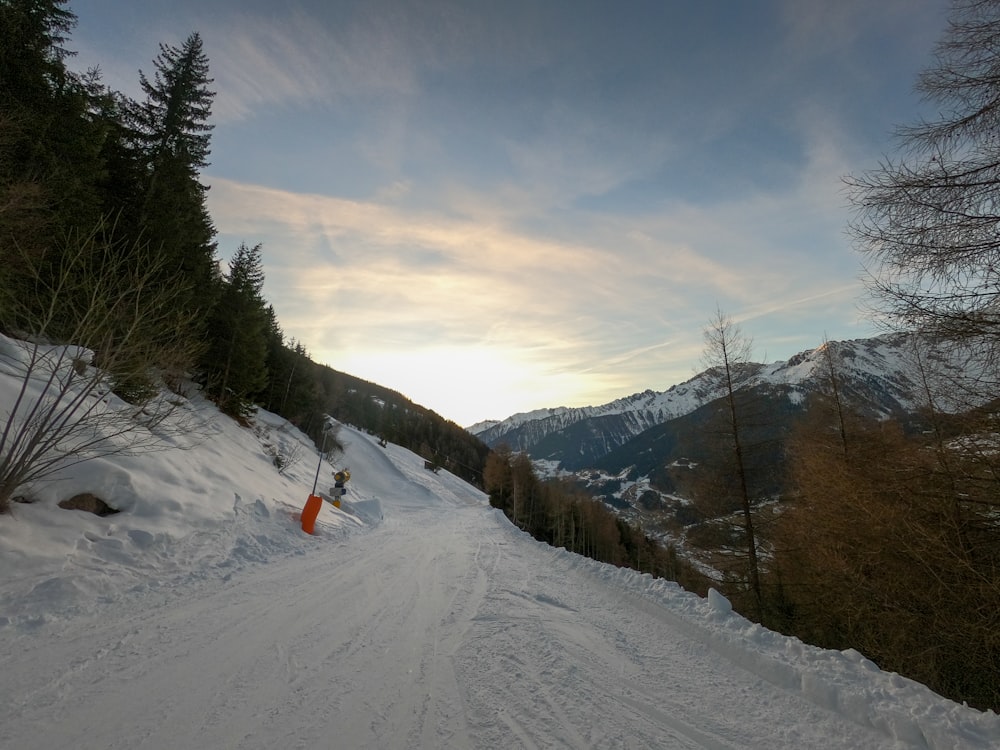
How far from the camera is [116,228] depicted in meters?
17.0

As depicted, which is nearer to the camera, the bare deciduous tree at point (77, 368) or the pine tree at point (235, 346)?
the bare deciduous tree at point (77, 368)

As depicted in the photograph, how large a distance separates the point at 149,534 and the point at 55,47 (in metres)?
16.7

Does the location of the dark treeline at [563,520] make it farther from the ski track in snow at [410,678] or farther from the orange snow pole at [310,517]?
the ski track in snow at [410,678]

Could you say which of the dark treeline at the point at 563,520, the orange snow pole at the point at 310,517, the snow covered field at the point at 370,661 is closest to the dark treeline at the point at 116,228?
the snow covered field at the point at 370,661

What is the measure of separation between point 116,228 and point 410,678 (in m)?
21.7

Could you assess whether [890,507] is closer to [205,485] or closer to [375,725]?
[375,725]

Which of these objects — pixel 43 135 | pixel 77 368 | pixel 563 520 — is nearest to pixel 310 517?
pixel 77 368

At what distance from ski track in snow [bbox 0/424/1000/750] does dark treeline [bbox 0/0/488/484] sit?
13.4 feet

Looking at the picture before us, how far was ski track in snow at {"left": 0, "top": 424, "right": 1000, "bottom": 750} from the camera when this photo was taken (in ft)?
9.51

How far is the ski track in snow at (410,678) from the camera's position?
290 centimetres

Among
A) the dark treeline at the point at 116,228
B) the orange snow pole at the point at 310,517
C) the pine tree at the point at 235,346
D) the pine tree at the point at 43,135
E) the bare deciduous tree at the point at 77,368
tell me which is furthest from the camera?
the pine tree at the point at 235,346

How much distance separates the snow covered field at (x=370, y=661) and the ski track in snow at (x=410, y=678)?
0.02m

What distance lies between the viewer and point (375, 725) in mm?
2988

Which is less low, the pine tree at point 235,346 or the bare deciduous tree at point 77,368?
the pine tree at point 235,346
